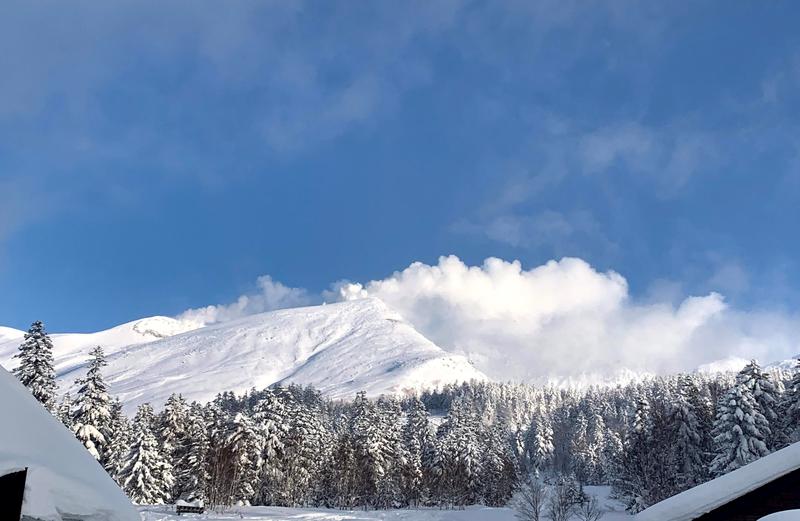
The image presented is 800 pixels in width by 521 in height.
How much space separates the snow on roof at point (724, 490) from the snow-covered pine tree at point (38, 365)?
136 ft

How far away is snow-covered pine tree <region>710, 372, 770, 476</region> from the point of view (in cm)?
3981

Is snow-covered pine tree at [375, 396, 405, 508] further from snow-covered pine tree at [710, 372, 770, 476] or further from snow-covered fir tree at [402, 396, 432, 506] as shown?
snow-covered pine tree at [710, 372, 770, 476]

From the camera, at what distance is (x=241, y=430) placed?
5500 centimetres

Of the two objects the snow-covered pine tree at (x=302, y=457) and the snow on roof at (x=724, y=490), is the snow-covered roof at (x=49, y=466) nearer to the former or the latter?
the snow on roof at (x=724, y=490)

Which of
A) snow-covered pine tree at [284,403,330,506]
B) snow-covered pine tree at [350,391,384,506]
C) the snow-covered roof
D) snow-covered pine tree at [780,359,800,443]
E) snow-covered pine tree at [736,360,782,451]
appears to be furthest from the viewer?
snow-covered pine tree at [350,391,384,506]

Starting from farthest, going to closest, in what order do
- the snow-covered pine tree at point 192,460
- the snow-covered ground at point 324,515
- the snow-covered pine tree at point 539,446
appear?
the snow-covered pine tree at point 539,446
the snow-covered pine tree at point 192,460
the snow-covered ground at point 324,515

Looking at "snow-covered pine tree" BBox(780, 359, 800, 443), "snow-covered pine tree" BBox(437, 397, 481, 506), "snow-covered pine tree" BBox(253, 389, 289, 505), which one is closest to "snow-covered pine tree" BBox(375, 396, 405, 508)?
"snow-covered pine tree" BBox(437, 397, 481, 506)

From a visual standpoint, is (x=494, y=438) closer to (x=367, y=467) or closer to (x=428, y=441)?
(x=428, y=441)

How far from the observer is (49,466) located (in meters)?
5.51

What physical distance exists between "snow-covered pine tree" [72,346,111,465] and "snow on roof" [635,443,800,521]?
43.7m

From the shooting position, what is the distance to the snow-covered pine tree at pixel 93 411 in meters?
42.0

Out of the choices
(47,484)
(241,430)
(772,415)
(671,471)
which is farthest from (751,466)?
(241,430)

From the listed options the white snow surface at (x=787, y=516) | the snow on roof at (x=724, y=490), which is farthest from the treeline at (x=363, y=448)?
the white snow surface at (x=787, y=516)

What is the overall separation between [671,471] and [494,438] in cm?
3477
